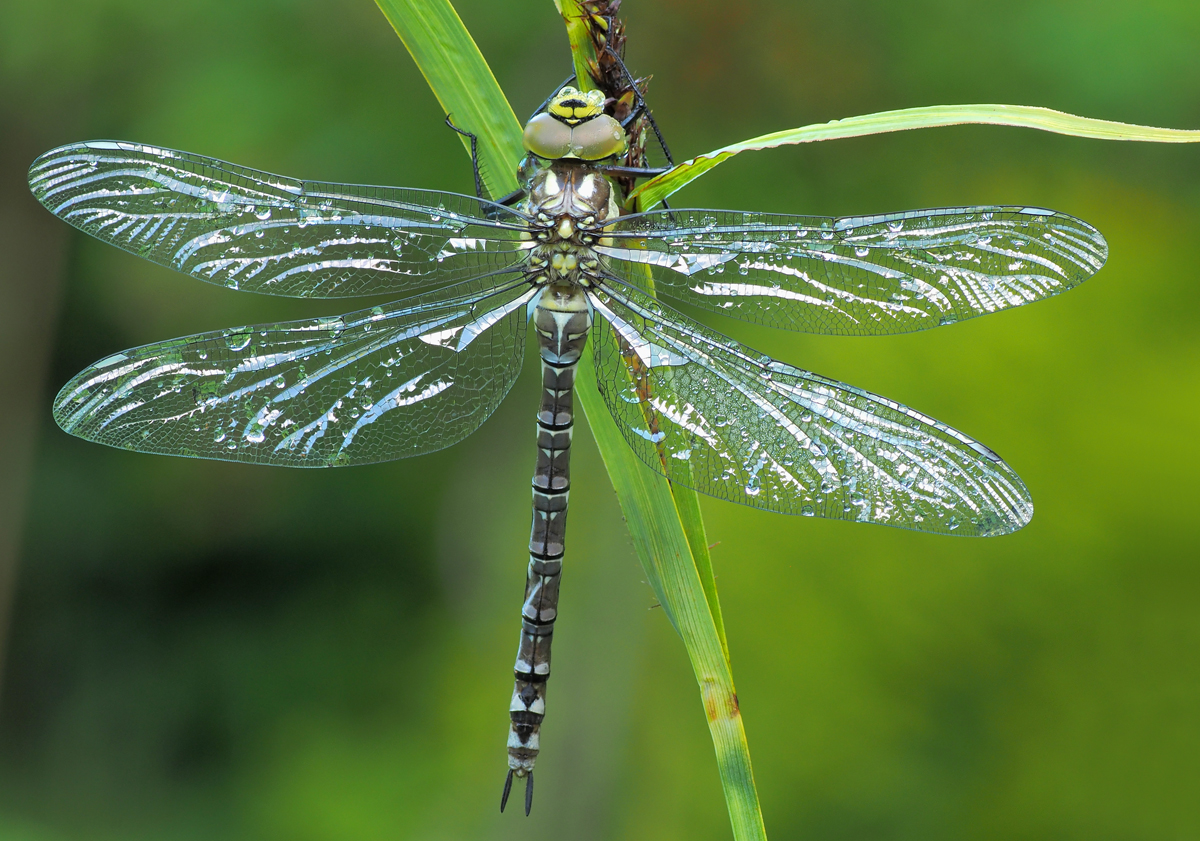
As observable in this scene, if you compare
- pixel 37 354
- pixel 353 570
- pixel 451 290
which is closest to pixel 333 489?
pixel 353 570

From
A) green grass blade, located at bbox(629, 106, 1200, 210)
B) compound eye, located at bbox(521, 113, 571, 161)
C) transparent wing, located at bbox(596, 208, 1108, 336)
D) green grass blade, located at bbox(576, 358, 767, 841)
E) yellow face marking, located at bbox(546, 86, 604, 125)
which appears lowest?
green grass blade, located at bbox(576, 358, 767, 841)

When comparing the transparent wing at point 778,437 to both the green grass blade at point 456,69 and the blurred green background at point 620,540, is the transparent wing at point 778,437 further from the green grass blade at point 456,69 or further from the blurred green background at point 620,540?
the blurred green background at point 620,540

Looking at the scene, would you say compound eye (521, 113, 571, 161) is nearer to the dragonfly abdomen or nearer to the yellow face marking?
the yellow face marking

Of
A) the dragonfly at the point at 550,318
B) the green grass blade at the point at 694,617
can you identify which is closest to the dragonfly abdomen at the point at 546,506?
the dragonfly at the point at 550,318

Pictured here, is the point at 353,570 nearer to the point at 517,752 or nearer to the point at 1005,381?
the point at 517,752

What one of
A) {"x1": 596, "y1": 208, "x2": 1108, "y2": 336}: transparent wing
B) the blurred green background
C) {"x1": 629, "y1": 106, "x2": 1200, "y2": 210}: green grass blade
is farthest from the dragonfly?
the blurred green background

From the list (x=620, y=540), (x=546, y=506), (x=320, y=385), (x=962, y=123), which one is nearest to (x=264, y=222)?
(x=320, y=385)
